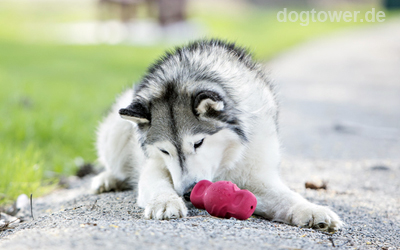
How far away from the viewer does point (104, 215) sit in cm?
350

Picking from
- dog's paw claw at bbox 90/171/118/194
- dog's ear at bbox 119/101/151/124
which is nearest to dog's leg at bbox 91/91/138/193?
dog's paw claw at bbox 90/171/118/194

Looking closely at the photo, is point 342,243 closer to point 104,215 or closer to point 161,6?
point 104,215

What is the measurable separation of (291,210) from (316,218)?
0.80ft

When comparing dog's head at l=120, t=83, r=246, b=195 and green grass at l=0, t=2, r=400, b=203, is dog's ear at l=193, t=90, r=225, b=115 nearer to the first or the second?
dog's head at l=120, t=83, r=246, b=195

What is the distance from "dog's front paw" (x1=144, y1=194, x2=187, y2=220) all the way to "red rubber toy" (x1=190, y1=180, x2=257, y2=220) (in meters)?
0.12

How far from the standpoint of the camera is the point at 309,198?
4.43 meters

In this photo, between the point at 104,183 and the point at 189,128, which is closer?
the point at 189,128

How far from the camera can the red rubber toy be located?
131 inches

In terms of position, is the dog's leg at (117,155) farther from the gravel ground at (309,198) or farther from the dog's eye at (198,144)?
the dog's eye at (198,144)

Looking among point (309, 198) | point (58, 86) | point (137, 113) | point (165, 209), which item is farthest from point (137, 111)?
point (58, 86)

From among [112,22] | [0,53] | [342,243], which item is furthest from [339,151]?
[112,22]

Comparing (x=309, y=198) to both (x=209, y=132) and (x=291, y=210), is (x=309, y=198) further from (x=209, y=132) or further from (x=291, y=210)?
(x=209, y=132)

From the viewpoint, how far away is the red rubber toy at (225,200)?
333cm

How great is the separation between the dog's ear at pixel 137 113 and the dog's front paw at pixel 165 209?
70cm
